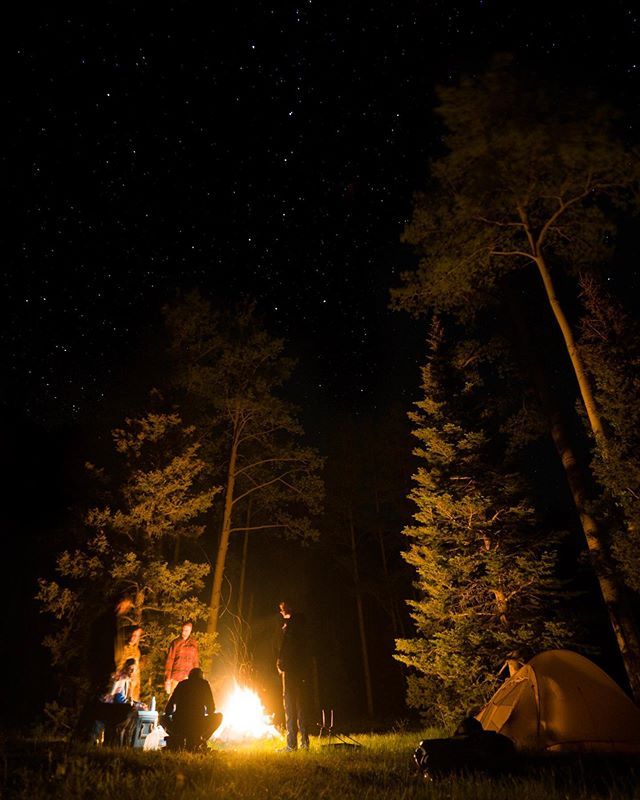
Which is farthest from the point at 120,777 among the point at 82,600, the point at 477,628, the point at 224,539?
the point at 224,539

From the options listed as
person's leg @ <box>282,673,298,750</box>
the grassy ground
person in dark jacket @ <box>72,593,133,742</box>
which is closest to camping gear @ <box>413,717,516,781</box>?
the grassy ground

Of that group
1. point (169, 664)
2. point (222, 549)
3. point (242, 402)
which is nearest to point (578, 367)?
point (169, 664)

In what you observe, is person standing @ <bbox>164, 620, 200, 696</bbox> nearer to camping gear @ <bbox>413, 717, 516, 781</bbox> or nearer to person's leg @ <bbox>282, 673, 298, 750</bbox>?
person's leg @ <bbox>282, 673, 298, 750</bbox>

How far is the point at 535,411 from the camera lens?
13.5 m

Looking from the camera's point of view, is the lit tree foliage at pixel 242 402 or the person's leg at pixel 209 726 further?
the lit tree foliage at pixel 242 402

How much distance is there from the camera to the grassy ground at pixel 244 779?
15.1 ft

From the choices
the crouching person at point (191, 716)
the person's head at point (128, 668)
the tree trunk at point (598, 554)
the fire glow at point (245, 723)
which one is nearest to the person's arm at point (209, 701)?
the crouching person at point (191, 716)

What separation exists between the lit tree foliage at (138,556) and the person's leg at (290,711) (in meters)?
5.20

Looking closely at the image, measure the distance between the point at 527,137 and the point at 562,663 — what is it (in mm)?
9400

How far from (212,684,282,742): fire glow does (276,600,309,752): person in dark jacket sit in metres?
1.97

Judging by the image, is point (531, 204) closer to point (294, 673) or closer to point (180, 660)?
point (294, 673)

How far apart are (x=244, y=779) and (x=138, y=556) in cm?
932

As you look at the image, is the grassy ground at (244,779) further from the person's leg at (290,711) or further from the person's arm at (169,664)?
the person's arm at (169,664)

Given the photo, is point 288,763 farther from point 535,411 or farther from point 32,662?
point 32,662
